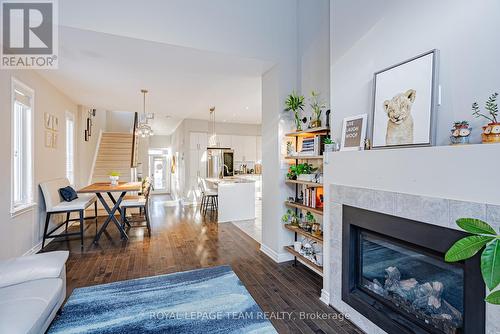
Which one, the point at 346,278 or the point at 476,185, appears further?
the point at 346,278

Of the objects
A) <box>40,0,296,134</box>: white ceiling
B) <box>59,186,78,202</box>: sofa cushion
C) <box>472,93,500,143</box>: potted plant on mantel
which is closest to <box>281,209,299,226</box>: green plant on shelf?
<box>40,0,296,134</box>: white ceiling

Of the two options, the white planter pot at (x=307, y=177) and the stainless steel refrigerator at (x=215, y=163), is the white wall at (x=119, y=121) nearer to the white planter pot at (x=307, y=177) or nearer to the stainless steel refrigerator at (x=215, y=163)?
the stainless steel refrigerator at (x=215, y=163)

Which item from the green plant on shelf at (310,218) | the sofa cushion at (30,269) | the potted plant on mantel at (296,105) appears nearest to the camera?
the sofa cushion at (30,269)

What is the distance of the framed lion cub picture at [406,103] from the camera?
1604 millimetres

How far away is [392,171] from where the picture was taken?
1.72 metres

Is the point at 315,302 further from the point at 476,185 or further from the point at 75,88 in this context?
the point at 75,88

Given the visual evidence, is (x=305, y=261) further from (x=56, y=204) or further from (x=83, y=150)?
(x=83, y=150)

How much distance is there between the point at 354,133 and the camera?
7.05 feet

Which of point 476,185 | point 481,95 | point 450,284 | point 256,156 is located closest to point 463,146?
point 476,185

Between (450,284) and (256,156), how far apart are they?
752cm

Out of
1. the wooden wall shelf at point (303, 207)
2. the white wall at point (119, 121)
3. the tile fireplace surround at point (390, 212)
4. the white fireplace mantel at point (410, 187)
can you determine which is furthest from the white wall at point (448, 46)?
the white wall at point (119, 121)

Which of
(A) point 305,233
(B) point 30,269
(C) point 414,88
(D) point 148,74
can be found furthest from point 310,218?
(D) point 148,74

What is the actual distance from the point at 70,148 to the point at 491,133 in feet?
21.7

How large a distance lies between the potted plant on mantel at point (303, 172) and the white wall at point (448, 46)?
102 cm
